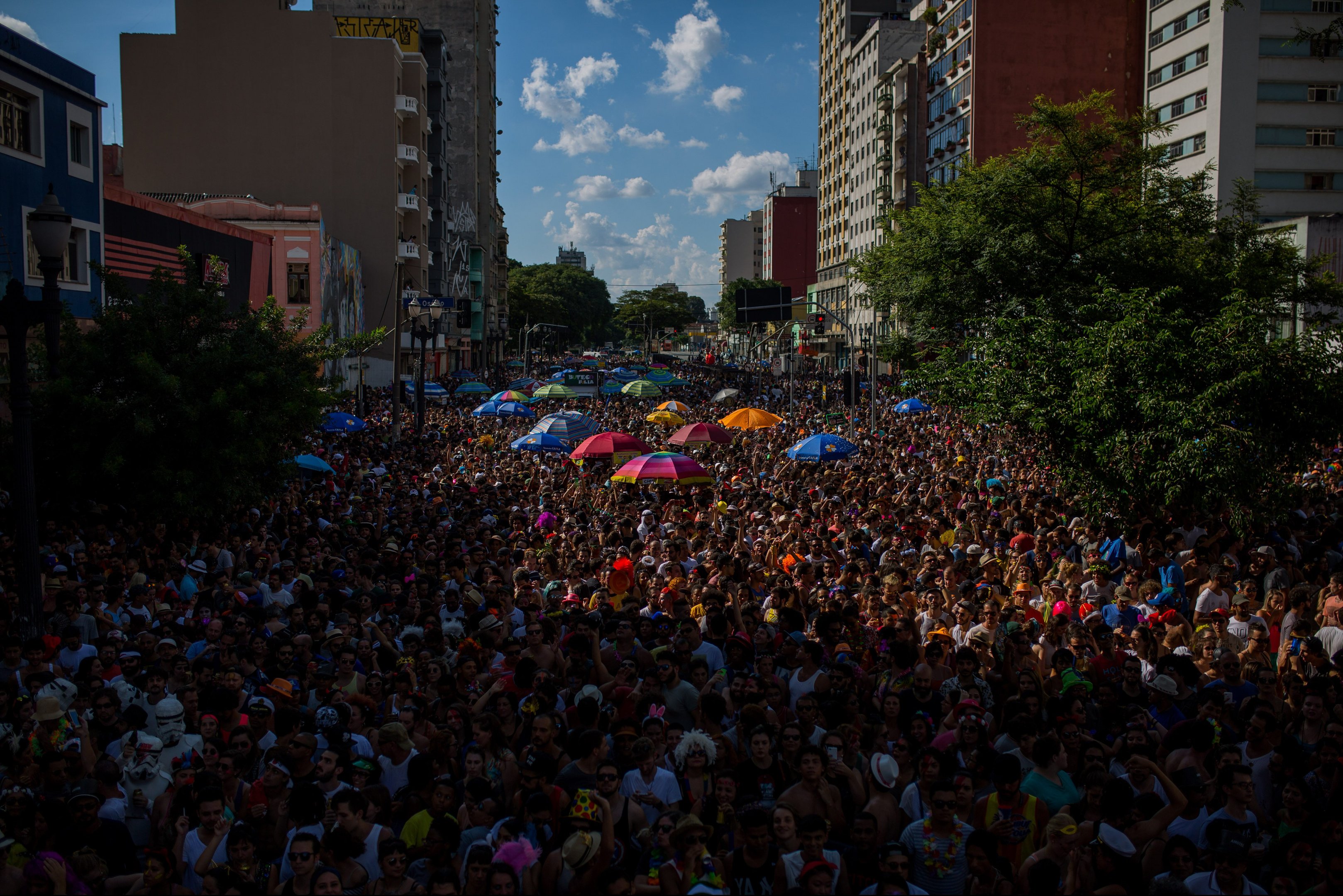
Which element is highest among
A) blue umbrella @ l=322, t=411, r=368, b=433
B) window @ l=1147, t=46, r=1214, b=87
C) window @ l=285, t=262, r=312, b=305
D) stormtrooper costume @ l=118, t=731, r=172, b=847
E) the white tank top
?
window @ l=1147, t=46, r=1214, b=87

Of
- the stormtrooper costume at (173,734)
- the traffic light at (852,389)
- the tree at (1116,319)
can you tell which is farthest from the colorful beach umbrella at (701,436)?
the stormtrooper costume at (173,734)

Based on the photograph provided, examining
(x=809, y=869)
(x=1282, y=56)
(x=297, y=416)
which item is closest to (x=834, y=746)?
(x=809, y=869)

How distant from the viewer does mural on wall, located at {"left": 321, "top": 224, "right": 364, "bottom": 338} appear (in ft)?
147

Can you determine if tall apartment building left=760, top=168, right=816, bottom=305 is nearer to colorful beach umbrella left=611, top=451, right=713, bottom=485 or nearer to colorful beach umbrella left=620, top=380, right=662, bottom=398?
colorful beach umbrella left=620, top=380, right=662, bottom=398

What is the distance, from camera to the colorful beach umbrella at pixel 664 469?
56.2ft

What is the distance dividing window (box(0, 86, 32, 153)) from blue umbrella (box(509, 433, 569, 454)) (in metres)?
10.6

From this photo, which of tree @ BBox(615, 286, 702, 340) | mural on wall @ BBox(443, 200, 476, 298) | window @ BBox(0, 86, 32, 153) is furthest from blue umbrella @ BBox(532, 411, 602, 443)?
tree @ BBox(615, 286, 702, 340)

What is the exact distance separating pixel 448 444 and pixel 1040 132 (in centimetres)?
1587

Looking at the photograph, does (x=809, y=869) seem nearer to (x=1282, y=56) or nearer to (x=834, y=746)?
(x=834, y=746)

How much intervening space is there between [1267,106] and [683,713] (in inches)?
1637

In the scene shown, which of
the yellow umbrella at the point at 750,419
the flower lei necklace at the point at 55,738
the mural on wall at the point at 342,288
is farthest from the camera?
the mural on wall at the point at 342,288

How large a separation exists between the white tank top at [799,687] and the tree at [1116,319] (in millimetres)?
7115

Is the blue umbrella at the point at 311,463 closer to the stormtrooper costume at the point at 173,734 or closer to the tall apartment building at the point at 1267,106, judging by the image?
the stormtrooper costume at the point at 173,734

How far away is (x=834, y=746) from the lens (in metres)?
6.55
